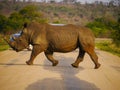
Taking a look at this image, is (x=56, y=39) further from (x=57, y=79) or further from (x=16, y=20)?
(x=16, y=20)

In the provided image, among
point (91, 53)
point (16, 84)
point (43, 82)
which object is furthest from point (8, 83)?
point (91, 53)

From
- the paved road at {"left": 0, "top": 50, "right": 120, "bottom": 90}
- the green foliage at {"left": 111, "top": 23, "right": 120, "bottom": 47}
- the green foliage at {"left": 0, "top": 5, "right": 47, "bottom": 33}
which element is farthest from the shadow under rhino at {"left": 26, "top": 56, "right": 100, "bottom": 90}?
the green foliage at {"left": 0, "top": 5, "right": 47, "bottom": 33}

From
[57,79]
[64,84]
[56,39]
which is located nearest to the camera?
[64,84]

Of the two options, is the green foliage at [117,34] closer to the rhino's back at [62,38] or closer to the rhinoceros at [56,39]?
the rhinoceros at [56,39]

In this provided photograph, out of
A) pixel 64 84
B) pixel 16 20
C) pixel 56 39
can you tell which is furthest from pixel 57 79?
pixel 16 20

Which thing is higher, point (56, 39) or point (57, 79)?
point (56, 39)

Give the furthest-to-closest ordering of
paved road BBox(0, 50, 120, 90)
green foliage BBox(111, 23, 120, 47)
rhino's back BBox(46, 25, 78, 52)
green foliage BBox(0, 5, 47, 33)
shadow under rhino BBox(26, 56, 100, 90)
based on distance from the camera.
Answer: green foliage BBox(0, 5, 47, 33) < green foliage BBox(111, 23, 120, 47) < rhino's back BBox(46, 25, 78, 52) < paved road BBox(0, 50, 120, 90) < shadow under rhino BBox(26, 56, 100, 90)

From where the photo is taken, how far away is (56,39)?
494 inches

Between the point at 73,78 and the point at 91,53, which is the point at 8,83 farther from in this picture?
the point at 91,53

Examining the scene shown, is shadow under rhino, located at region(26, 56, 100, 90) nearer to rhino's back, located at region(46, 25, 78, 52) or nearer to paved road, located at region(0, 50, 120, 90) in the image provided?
paved road, located at region(0, 50, 120, 90)

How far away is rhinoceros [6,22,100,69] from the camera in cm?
1251

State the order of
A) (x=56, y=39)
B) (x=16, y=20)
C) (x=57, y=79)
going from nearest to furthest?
(x=57, y=79), (x=56, y=39), (x=16, y=20)

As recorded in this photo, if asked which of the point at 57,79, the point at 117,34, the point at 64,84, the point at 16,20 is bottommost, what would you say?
the point at 16,20

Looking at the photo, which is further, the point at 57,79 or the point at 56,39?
the point at 56,39
